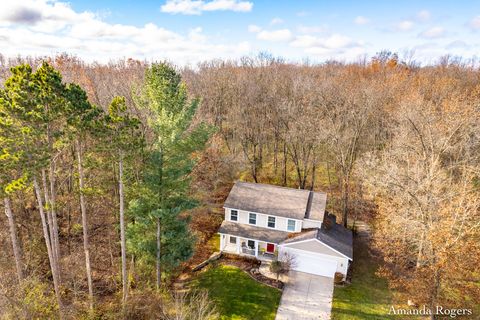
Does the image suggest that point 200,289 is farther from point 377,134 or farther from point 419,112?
point 377,134

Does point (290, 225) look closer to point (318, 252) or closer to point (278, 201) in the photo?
point (278, 201)

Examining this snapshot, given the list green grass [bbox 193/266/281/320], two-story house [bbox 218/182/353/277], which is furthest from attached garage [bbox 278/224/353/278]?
green grass [bbox 193/266/281/320]

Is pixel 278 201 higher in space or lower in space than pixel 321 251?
higher

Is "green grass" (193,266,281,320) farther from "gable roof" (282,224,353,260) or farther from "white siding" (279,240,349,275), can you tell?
"gable roof" (282,224,353,260)

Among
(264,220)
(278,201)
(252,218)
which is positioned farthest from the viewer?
(252,218)

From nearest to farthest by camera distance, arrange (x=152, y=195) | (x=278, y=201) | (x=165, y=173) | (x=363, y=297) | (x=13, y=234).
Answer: (x=13, y=234), (x=165, y=173), (x=152, y=195), (x=363, y=297), (x=278, y=201)

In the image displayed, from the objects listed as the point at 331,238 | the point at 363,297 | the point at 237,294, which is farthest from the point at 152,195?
the point at 363,297

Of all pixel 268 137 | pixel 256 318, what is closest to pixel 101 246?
pixel 256 318
